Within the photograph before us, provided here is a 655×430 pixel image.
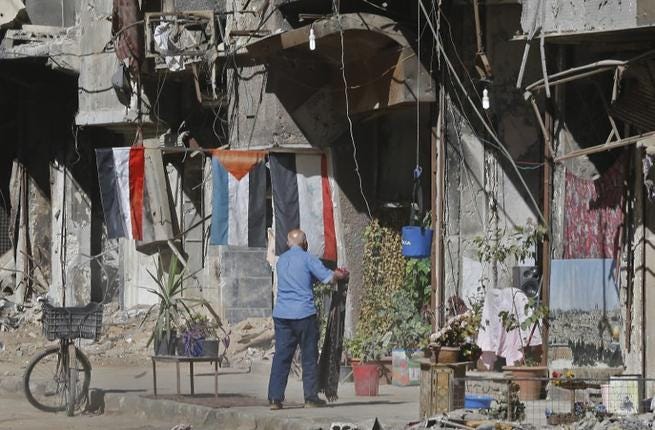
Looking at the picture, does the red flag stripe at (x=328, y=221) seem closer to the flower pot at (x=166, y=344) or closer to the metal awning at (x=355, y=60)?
the metal awning at (x=355, y=60)

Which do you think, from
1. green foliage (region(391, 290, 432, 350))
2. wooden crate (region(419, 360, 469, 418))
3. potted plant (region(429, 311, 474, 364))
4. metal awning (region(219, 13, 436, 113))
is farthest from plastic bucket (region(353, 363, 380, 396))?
wooden crate (region(419, 360, 469, 418))

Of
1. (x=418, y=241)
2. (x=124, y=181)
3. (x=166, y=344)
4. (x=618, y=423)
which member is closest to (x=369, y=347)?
(x=418, y=241)

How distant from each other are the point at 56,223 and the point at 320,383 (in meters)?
12.4

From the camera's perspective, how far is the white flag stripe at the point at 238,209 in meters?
18.2

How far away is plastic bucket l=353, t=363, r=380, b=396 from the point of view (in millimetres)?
15828

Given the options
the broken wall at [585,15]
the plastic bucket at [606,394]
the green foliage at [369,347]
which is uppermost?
the broken wall at [585,15]

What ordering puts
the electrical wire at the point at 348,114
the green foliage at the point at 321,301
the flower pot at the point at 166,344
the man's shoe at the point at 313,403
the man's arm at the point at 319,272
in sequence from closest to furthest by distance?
1. the man's arm at the point at 319,272
2. the man's shoe at the point at 313,403
3. the flower pot at the point at 166,344
4. the electrical wire at the point at 348,114
5. the green foliage at the point at 321,301

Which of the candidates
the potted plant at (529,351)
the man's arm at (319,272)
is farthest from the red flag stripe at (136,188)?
the potted plant at (529,351)

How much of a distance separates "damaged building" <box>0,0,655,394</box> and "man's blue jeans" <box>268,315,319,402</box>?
8.70 feet

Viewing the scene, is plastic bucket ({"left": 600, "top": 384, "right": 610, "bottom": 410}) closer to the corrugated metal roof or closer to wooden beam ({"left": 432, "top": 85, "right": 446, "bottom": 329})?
the corrugated metal roof

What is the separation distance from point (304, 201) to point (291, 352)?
183 inches

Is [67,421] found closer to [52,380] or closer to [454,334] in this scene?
[52,380]

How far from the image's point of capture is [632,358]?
14141 millimetres

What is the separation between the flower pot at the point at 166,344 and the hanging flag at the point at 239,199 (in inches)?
118
